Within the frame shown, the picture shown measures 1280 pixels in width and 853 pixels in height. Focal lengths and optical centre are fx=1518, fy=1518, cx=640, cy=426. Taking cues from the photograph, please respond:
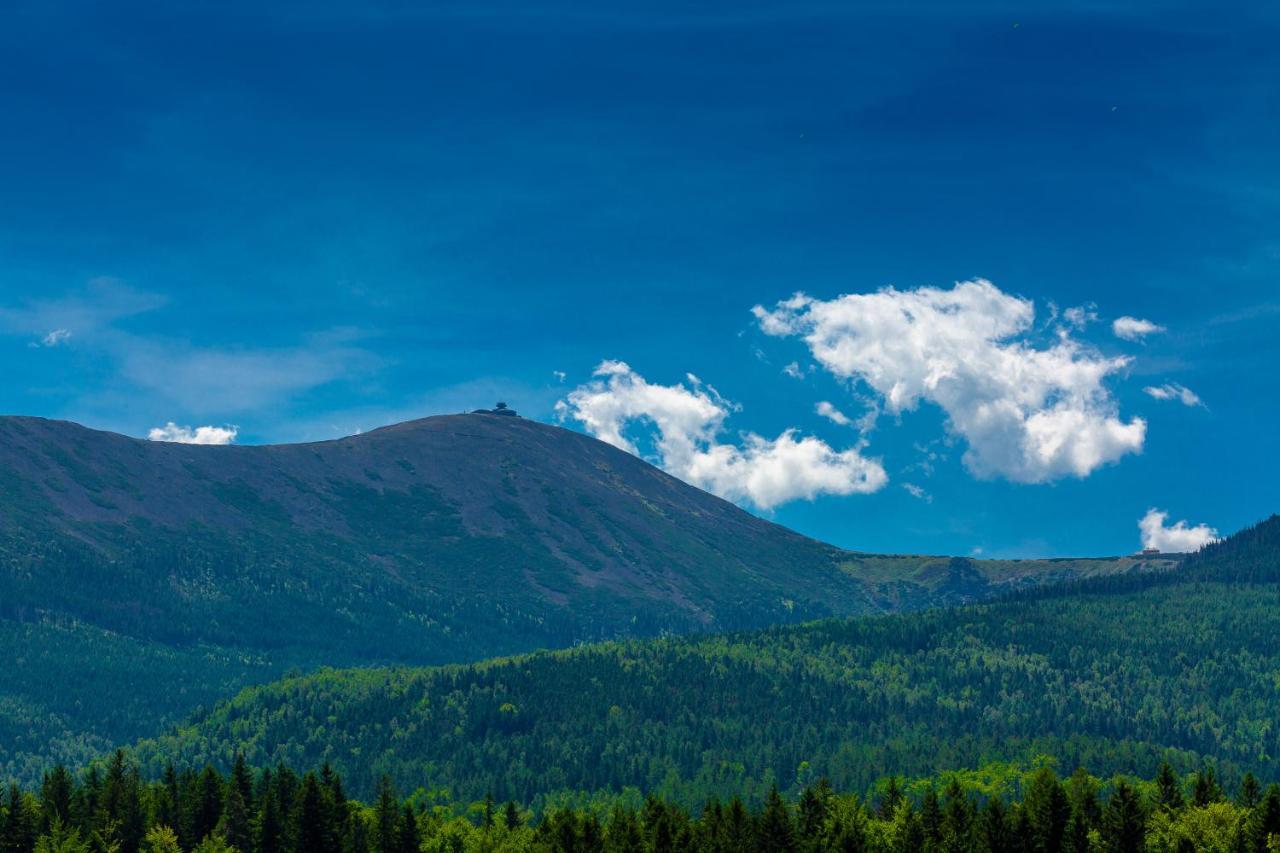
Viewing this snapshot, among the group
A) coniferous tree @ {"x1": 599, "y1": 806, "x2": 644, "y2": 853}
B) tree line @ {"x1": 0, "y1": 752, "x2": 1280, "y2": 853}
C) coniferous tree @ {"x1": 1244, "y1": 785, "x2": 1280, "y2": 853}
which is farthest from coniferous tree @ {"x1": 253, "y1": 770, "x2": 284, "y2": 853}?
coniferous tree @ {"x1": 1244, "y1": 785, "x2": 1280, "y2": 853}

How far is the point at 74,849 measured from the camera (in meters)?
188

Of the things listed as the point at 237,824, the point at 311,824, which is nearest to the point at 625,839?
the point at 311,824

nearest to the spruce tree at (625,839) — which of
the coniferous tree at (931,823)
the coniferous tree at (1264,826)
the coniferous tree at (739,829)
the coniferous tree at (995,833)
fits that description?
the coniferous tree at (739,829)

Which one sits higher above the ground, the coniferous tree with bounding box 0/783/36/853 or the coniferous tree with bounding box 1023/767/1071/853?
the coniferous tree with bounding box 0/783/36/853

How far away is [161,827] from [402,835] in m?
31.4

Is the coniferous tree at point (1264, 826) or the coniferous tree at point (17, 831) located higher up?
the coniferous tree at point (17, 831)

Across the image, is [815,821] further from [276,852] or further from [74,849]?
[74,849]

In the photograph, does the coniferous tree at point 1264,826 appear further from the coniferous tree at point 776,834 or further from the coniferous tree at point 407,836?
the coniferous tree at point 407,836

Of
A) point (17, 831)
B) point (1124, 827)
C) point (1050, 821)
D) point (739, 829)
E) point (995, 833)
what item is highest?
point (17, 831)

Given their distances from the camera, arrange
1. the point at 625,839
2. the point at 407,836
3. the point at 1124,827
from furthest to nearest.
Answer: the point at 407,836
the point at 625,839
the point at 1124,827

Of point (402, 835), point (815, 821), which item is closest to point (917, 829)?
point (815, 821)

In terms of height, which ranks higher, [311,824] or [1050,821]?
[311,824]

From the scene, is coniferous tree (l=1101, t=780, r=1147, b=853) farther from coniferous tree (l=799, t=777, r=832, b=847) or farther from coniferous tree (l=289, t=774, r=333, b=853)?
coniferous tree (l=289, t=774, r=333, b=853)

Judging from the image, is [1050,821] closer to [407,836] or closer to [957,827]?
[957,827]
